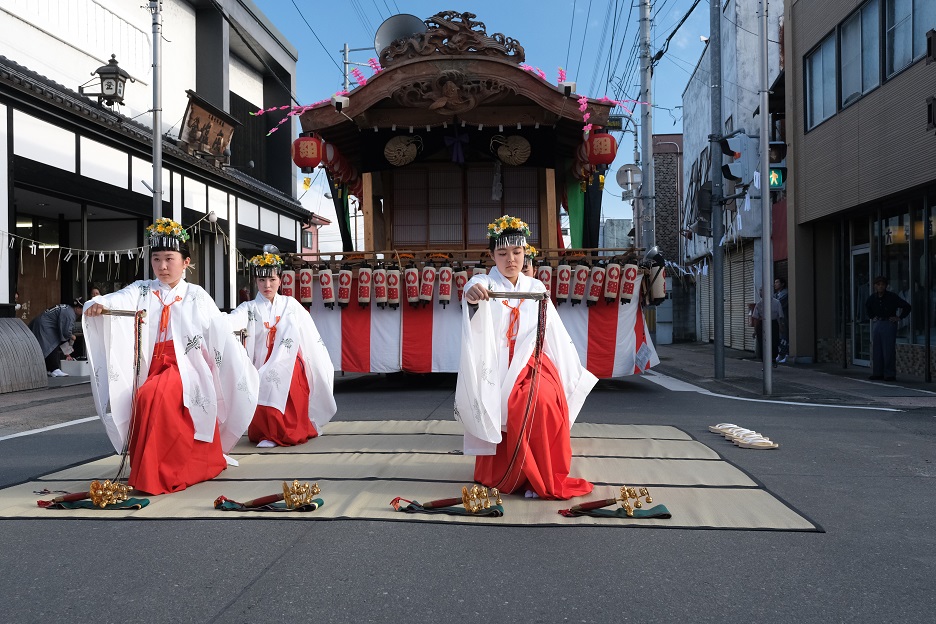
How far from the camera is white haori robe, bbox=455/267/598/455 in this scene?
469cm

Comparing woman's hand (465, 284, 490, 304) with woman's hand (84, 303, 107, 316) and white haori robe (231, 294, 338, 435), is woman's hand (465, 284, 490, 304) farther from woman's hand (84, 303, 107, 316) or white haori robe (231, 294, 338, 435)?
white haori robe (231, 294, 338, 435)

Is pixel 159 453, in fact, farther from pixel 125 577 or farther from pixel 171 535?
pixel 125 577

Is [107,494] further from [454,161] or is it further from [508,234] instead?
[454,161]

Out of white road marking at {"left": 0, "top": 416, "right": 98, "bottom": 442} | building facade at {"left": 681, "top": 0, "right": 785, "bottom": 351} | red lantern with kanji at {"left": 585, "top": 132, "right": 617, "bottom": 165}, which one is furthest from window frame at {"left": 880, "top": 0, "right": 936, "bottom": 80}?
white road marking at {"left": 0, "top": 416, "right": 98, "bottom": 442}

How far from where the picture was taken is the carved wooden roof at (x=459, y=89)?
35.1 feet

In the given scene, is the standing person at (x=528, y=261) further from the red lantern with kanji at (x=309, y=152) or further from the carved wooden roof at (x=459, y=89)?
the red lantern with kanji at (x=309, y=152)

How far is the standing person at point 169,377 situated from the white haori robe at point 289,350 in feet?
4.39

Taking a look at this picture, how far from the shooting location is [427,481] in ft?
16.8

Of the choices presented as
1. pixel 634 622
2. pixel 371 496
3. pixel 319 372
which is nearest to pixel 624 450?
pixel 371 496

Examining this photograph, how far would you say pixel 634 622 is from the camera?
282cm

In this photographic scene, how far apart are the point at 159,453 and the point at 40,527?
892 millimetres

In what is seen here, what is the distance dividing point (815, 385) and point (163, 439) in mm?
9542

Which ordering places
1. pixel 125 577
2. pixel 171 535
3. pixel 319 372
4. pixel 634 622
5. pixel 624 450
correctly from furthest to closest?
pixel 319 372 → pixel 624 450 → pixel 171 535 → pixel 125 577 → pixel 634 622

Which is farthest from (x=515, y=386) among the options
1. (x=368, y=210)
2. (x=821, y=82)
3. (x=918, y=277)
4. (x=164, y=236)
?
(x=821, y=82)
